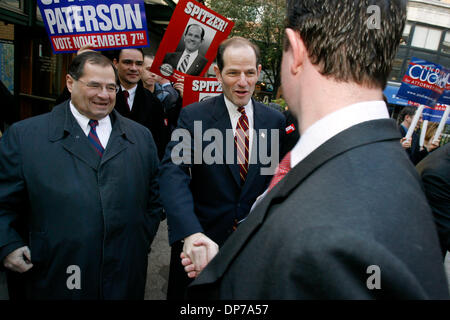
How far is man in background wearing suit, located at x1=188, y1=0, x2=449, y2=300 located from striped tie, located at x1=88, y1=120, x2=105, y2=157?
4.61ft

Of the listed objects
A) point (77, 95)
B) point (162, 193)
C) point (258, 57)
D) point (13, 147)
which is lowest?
point (162, 193)

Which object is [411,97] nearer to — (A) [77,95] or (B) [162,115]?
(B) [162,115]

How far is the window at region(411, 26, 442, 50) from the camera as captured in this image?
21703 mm

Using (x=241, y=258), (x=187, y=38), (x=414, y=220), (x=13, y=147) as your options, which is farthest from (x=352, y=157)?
(x=187, y=38)

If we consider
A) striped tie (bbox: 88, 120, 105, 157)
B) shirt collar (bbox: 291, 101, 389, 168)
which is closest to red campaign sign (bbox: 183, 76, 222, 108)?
striped tie (bbox: 88, 120, 105, 157)

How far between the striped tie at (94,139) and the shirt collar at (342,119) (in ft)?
5.17

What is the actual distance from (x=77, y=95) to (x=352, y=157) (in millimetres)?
1990

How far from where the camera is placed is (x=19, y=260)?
6.00 ft

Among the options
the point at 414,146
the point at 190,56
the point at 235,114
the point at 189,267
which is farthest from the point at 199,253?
the point at 414,146

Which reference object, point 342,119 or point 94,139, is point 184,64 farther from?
point 342,119

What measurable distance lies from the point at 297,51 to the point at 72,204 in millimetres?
1580

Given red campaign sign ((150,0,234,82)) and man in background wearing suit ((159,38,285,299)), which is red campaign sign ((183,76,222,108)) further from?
man in background wearing suit ((159,38,285,299))

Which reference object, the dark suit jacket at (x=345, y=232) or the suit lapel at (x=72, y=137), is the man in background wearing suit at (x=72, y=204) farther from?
the dark suit jacket at (x=345, y=232)
